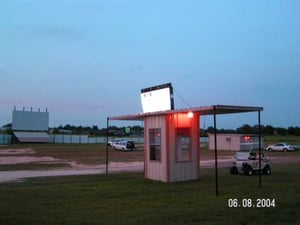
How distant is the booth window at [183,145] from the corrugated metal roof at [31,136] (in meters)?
77.4

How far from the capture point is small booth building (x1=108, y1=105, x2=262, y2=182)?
18172 mm

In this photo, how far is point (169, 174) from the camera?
59.2 feet

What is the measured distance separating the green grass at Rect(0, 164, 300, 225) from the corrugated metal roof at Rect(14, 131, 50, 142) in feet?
259

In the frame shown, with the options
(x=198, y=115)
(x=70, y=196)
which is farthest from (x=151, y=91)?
(x=70, y=196)

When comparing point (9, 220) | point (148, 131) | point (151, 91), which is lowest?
point (9, 220)

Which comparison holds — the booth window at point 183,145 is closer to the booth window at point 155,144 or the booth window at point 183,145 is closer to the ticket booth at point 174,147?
the ticket booth at point 174,147

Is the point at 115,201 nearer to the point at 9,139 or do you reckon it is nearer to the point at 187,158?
the point at 187,158

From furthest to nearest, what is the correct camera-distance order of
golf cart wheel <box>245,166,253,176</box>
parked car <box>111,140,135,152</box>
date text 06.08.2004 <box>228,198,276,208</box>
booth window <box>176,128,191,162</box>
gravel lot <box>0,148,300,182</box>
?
parked car <box>111,140,135,152</box> → gravel lot <box>0,148,300,182</box> → golf cart wheel <box>245,166,253,176</box> → booth window <box>176,128,191,162</box> → date text 06.08.2004 <box>228,198,276,208</box>

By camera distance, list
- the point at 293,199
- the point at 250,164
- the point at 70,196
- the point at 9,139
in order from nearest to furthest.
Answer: the point at 293,199 → the point at 70,196 → the point at 250,164 → the point at 9,139

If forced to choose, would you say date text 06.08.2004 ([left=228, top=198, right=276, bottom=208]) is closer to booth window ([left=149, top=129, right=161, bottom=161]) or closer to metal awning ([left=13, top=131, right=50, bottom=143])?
booth window ([left=149, top=129, right=161, bottom=161])

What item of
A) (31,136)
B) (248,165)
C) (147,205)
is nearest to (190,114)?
(248,165)

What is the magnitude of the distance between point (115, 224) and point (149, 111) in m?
11.8

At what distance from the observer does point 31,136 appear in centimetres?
9225

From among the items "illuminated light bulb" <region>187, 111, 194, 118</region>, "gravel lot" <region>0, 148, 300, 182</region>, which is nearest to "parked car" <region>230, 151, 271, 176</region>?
"illuminated light bulb" <region>187, 111, 194, 118</region>
